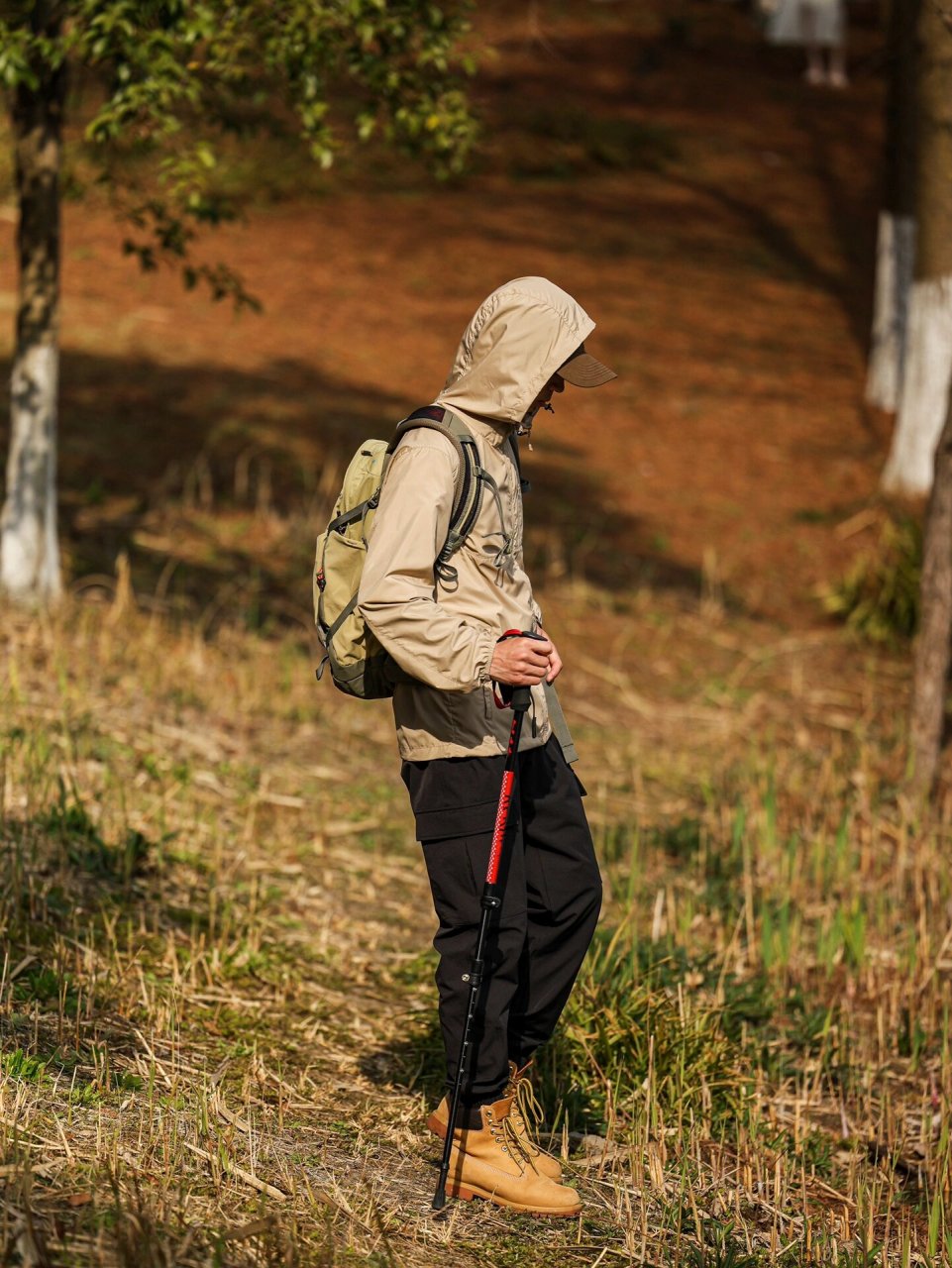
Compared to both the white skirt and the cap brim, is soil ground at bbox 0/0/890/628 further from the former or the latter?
the cap brim

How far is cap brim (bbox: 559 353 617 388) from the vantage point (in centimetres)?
406

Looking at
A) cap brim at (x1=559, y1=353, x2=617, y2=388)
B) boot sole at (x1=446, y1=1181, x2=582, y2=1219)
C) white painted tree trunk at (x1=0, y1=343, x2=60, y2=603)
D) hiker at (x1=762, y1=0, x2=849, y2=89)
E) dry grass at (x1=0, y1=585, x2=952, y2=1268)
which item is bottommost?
dry grass at (x1=0, y1=585, x2=952, y2=1268)

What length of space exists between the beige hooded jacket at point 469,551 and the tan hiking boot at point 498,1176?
3.20 feet

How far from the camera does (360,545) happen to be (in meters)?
3.97

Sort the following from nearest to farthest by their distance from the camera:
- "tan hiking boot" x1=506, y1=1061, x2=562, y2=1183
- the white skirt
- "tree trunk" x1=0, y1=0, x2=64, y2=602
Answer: "tan hiking boot" x1=506, y1=1061, x2=562, y2=1183 → "tree trunk" x1=0, y1=0, x2=64, y2=602 → the white skirt

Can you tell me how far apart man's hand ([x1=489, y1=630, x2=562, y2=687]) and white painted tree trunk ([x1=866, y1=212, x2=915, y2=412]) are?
1326cm

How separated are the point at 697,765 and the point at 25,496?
13.6 ft

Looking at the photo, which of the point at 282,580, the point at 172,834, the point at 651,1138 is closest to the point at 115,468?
the point at 282,580

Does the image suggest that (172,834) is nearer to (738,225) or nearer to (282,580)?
(282,580)

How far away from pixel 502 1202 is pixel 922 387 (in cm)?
1094

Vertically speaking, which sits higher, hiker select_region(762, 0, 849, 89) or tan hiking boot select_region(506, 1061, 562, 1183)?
hiker select_region(762, 0, 849, 89)

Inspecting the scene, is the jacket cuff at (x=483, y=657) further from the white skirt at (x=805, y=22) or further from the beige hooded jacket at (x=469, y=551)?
the white skirt at (x=805, y=22)

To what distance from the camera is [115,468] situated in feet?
43.0

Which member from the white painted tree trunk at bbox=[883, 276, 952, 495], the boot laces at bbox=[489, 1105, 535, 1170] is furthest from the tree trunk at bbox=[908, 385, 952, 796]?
the boot laces at bbox=[489, 1105, 535, 1170]
